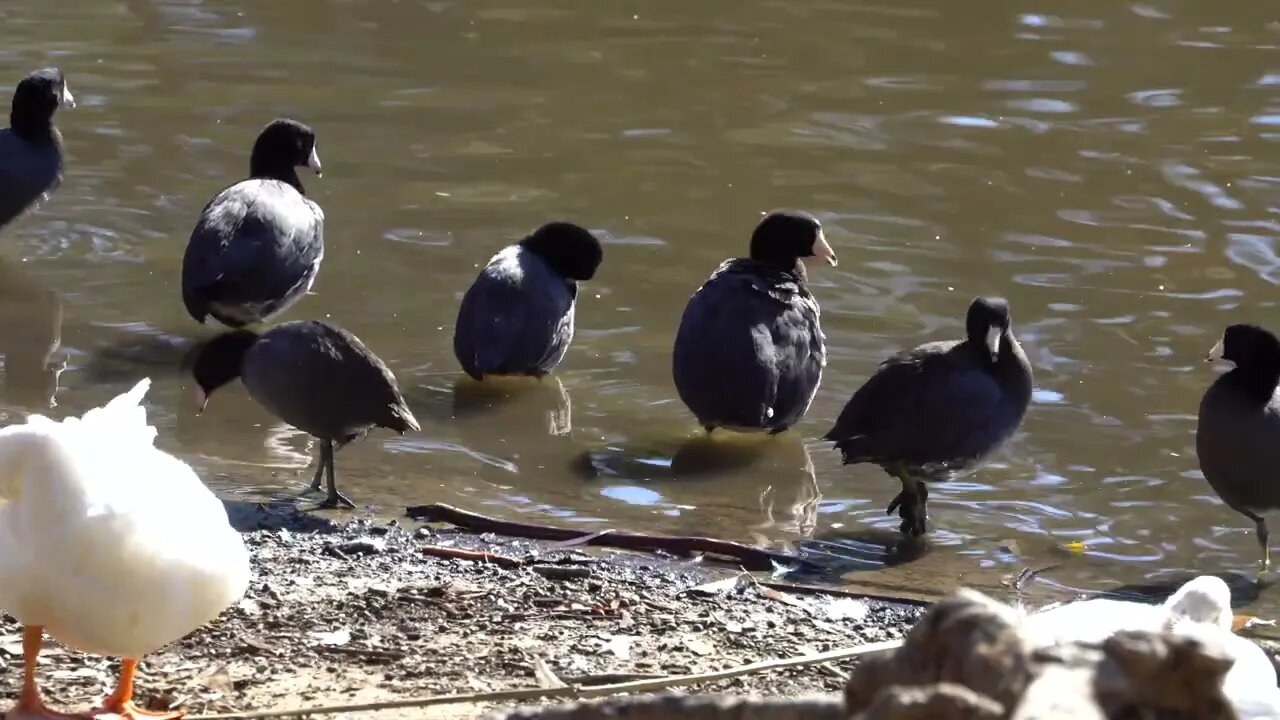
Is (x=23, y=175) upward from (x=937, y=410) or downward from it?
downward

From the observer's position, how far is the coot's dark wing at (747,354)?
301 inches

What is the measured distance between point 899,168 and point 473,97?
3.08 m

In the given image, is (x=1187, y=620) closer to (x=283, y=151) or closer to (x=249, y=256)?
(x=249, y=256)

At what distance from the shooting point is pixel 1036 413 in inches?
316

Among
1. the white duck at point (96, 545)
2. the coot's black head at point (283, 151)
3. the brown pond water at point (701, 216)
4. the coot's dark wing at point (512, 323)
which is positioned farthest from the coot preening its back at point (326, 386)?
the coot's black head at point (283, 151)

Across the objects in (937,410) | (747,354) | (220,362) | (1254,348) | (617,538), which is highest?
(1254,348)

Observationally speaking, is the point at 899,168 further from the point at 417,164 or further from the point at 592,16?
the point at 592,16

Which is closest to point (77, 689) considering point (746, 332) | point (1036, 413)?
point (746, 332)

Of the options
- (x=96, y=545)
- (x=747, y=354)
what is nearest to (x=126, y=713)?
(x=96, y=545)

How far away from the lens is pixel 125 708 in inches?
177

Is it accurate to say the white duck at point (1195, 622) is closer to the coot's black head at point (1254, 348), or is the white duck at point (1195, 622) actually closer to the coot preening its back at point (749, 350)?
the coot's black head at point (1254, 348)

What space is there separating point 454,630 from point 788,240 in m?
3.83

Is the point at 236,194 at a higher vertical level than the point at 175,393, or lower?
higher

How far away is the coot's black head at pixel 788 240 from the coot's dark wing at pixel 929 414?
1.67 metres
